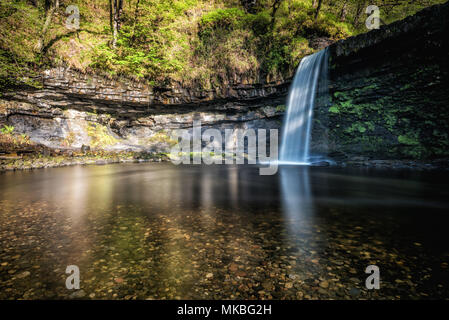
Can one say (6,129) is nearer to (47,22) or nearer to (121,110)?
(121,110)

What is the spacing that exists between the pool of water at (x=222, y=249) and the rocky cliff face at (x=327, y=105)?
990cm

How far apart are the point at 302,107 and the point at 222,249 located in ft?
48.8

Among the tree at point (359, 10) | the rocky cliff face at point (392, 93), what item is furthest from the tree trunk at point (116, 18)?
the tree at point (359, 10)

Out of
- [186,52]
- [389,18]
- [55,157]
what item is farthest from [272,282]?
[389,18]

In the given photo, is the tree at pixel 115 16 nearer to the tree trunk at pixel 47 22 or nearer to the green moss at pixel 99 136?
the tree trunk at pixel 47 22

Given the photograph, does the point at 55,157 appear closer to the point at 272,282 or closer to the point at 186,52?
the point at 186,52

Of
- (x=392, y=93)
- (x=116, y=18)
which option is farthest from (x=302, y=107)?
(x=116, y=18)

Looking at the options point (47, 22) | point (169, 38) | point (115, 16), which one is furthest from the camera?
point (169, 38)

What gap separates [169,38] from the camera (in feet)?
58.3

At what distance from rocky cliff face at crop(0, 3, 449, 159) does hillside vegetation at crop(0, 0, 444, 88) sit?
1099mm

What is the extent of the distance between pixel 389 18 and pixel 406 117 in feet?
52.6

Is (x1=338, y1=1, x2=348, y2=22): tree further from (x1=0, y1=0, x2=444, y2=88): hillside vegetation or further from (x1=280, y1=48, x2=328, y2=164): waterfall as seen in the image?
(x1=280, y1=48, x2=328, y2=164): waterfall

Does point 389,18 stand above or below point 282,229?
above
